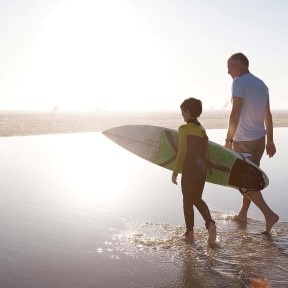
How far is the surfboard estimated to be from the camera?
5.78m

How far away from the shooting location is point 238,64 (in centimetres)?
567

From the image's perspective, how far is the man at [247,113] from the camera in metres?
5.57

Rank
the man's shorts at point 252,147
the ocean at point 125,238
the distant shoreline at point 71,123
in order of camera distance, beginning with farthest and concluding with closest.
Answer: the distant shoreline at point 71,123 < the man's shorts at point 252,147 < the ocean at point 125,238

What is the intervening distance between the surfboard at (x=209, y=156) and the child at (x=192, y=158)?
448mm

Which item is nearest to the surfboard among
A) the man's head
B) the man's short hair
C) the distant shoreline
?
the man's head

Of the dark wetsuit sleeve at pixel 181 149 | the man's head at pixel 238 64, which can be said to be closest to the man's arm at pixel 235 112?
the man's head at pixel 238 64

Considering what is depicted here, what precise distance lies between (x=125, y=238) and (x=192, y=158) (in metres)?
1.32

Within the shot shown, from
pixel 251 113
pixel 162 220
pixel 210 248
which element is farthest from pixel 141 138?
pixel 210 248

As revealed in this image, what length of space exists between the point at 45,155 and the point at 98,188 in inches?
246

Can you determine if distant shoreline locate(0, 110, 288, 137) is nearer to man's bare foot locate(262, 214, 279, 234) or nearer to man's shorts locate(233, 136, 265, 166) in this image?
man's shorts locate(233, 136, 265, 166)

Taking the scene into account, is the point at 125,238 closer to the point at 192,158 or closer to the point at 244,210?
the point at 192,158

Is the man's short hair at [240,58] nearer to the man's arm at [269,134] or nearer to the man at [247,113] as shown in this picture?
the man at [247,113]

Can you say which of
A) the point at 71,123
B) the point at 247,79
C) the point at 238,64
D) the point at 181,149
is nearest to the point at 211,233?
the point at 181,149

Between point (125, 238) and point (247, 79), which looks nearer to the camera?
point (125, 238)
